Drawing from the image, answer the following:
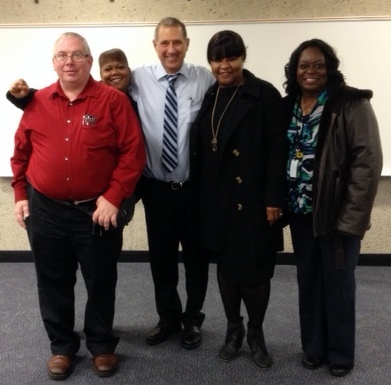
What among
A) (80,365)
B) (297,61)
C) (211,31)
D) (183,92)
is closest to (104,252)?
(80,365)

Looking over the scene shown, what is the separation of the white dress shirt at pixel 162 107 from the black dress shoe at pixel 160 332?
804 millimetres

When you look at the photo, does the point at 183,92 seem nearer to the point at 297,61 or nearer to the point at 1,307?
the point at 297,61

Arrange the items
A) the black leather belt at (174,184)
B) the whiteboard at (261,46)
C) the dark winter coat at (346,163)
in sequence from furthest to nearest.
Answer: the whiteboard at (261,46)
the black leather belt at (174,184)
the dark winter coat at (346,163)

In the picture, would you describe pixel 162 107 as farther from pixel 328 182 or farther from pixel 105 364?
pixel 105 364

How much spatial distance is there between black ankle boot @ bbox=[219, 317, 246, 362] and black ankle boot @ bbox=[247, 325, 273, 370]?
6cm

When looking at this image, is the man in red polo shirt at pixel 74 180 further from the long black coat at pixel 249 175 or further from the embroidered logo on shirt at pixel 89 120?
the long black coat at pixel 249 175

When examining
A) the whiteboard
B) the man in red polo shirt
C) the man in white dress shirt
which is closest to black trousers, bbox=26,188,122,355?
the man in red polo shirt

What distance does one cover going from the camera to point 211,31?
3156 millimetres

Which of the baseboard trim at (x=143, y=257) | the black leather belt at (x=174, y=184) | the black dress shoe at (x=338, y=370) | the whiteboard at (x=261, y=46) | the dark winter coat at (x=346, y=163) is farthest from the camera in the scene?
the baseboard trim at (x=143, y=257)

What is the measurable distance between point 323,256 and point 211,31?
6.52 feet

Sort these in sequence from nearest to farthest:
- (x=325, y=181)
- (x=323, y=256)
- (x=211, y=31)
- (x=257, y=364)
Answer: (x=325, y=181) → (x=323, y=256) → (x=257, y=364) → (x=211, y=31)

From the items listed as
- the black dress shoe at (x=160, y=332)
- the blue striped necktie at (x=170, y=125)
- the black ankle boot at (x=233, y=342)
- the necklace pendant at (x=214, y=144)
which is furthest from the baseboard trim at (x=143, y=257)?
the necklace pendant at (x=214, y=144)

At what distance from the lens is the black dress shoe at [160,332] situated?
2270 mm

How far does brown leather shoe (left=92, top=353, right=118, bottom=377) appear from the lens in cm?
200
